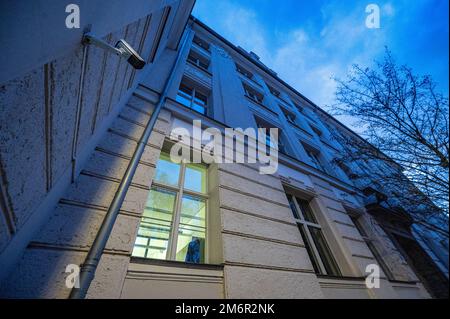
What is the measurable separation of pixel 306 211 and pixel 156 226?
448 centimetres

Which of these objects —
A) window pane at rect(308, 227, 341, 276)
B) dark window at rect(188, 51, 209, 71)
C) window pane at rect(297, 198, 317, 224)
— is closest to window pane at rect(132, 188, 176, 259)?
window pane at rect(308, 227, 341, 276)

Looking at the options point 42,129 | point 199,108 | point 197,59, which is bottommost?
point 42,129

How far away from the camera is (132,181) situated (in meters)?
2.73

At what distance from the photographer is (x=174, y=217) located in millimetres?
3057

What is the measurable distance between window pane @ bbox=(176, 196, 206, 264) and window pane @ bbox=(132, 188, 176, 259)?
8.2 inches

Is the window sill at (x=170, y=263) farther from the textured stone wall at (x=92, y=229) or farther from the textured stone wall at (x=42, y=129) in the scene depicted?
the textured stone wall at (x=42, y=129)

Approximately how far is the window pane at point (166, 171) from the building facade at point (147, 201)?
0.07 feet

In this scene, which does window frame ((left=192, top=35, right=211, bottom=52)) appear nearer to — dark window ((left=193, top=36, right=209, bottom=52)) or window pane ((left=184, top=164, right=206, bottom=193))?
dark window ((left=193, top=36, right=209, bottom=52))

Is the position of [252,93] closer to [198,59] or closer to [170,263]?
[198,59]

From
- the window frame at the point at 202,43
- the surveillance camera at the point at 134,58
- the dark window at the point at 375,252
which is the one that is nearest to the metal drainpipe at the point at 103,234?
the surveillance camera at the point at 134,58

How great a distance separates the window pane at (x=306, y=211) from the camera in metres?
5.36

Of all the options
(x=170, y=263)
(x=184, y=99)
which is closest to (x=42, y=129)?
(x=170, y=263)

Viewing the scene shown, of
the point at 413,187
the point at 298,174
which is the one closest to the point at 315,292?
the point at 298,174

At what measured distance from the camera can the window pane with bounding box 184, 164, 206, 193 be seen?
3724 mm
